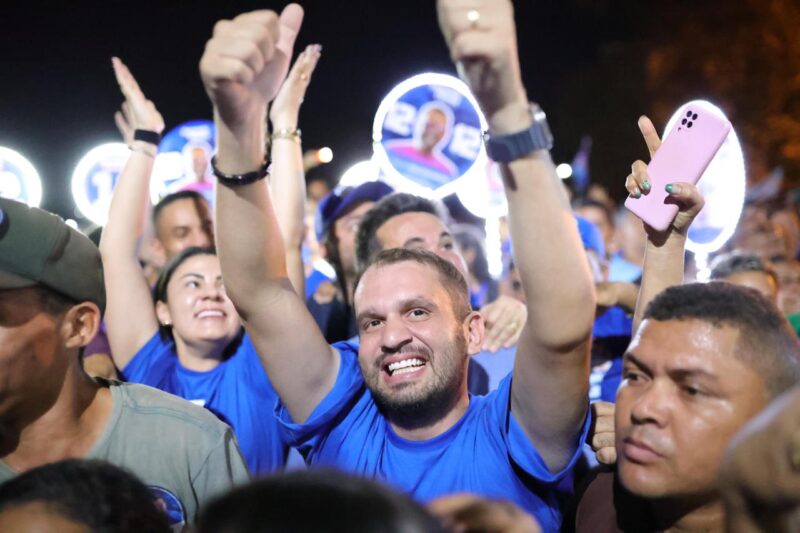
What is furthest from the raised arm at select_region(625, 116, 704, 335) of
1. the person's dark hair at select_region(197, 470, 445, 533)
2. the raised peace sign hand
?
the person's dark hair at select_region(197, 470, 445, 533)

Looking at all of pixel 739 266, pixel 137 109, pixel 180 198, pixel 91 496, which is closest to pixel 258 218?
pixel 91 496

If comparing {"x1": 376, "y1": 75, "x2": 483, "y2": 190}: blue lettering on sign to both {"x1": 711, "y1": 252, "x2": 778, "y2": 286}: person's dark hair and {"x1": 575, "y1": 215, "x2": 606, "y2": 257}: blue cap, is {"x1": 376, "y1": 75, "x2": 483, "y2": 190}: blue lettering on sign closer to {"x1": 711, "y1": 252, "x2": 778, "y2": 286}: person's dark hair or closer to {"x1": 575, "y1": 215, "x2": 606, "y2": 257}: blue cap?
{"x1": 575, "y1": 215, "x2": 606, "y2": 257}: blue cap

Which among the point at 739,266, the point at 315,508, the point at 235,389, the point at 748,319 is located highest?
the point at 315,508

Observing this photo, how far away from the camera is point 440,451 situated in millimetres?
2943

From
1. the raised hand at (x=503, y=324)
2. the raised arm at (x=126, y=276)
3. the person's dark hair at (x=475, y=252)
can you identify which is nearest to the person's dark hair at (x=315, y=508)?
the raised hand at (x=503, y=324)

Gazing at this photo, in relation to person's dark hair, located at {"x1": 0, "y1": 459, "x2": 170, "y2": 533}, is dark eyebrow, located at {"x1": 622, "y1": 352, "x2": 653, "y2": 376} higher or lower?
lower

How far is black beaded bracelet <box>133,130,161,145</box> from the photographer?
14.3 ft

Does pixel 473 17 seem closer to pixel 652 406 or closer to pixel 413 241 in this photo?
pixel 652 406

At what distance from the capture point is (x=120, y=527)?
1.83 meters

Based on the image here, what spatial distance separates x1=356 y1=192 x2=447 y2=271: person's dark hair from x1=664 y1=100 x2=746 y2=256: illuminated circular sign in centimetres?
149

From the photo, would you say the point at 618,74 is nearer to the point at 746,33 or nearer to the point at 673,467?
the point at 746,33

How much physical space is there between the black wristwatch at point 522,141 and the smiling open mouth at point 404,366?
90 cm

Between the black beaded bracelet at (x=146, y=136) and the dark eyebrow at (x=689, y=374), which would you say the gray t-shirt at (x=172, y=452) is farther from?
the black beaded bracelet at (x=146, y=136)

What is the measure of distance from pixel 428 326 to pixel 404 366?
0.16 m
